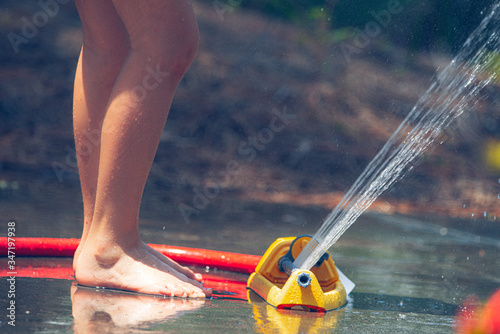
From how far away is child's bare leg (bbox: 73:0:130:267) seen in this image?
196 cm

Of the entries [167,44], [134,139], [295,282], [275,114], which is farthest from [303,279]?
[275,114]

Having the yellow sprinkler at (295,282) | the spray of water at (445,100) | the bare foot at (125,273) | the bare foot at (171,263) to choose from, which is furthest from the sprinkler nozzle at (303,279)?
the spray of water at (445,100)

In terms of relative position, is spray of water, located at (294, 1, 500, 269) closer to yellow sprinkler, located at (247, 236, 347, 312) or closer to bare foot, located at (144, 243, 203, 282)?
yellow sprinkler, located at (247, 236, 347, 312)

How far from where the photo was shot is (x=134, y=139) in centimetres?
173

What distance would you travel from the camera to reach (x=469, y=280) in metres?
2.62

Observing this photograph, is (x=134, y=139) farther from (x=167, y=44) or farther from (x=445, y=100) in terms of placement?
(x=445, y=100)

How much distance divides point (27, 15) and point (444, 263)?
8.53m

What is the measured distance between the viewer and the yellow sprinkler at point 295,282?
178cm

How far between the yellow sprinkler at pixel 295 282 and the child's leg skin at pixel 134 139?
9.0 inches

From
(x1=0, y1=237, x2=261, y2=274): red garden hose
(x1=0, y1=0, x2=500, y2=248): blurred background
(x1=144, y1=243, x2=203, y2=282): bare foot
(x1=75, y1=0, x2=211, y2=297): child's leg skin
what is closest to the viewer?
(x1=75, y1=0, x2=211, y2=297): child's leg skin

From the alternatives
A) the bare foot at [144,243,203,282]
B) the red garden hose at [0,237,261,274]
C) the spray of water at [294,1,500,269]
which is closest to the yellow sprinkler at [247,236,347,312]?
the bare foot at [144,243,203,282]

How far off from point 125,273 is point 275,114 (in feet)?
26.8

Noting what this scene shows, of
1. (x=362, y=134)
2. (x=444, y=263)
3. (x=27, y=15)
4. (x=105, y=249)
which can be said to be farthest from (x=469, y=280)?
(x=27, y=15)

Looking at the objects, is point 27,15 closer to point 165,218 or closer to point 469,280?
point 165,218
